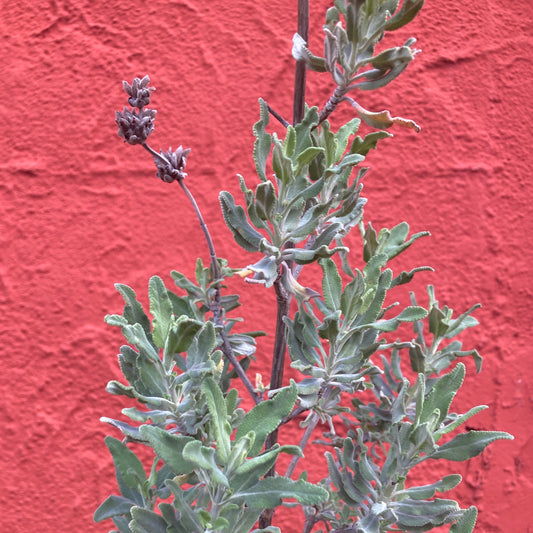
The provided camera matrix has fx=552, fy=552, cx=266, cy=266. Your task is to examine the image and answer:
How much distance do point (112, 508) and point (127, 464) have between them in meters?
0.05

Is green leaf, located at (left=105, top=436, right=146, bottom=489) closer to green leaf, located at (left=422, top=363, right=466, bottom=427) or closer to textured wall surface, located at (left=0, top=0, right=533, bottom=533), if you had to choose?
green leaf, located at (left=422, top=363, right=466, bottom=427)

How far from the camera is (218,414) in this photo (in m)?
0.50

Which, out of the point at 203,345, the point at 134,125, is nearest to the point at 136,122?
the point at 134,125

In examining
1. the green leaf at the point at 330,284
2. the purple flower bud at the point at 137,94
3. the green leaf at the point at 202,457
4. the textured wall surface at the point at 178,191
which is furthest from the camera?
the textured wall surface at the point at 178,191

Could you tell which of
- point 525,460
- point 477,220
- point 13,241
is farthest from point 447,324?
point 13,241

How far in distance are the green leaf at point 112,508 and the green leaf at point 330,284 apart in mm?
324

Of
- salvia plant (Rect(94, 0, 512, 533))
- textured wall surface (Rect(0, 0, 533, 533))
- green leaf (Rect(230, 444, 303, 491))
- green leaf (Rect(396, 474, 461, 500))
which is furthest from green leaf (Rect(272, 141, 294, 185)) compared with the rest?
textured wall surface (Rect(0, 0, 533, 533))

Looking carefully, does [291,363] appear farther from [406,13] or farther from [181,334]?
[406,13]

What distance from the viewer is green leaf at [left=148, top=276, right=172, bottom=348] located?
0.56 m

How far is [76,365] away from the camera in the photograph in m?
1.22

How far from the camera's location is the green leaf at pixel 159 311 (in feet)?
1.85

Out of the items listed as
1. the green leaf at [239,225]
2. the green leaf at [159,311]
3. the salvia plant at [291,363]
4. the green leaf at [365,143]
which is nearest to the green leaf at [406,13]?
the salvia plant at [291,363]

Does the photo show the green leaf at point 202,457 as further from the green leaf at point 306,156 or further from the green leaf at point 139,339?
the green leaf at point 306,156

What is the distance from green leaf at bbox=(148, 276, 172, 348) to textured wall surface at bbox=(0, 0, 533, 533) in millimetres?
658
